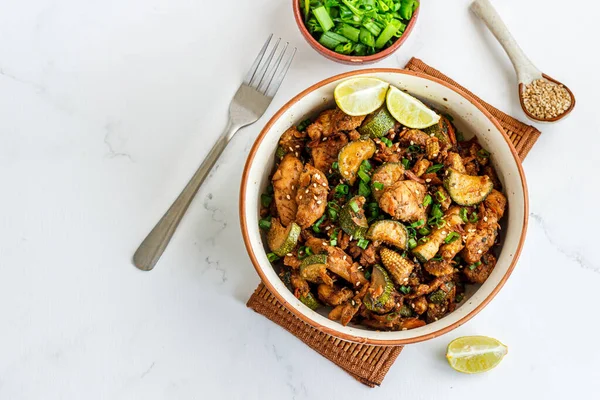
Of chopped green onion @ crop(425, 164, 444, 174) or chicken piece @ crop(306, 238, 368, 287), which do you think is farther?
chopped green onion @ crop(425, 164, 444, 174)

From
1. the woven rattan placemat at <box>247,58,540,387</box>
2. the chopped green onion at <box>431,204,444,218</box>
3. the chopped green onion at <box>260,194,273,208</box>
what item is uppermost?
the chopped green onion at <box>431,204,444,218</box>

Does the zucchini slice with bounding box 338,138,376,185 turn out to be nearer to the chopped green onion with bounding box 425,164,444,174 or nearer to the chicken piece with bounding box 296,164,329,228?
the chicken piece with bounding box 296,164,329,228

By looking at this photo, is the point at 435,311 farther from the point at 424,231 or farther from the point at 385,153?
the point at 385,153

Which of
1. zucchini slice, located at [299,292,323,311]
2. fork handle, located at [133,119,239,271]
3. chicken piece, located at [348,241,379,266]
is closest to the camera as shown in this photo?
chicken piece, located at [348,241,379,266]

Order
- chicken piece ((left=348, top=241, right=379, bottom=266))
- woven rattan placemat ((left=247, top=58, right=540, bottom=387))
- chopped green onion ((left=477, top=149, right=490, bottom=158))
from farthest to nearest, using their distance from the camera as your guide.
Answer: woven rattan placemat ((left=247, top=58, right=540, bottom=387))
chopped green onion ((left=477, top=149, right=490, bottom=158))
chicken piece ((left=348, top=241, right=379, bottom=266))

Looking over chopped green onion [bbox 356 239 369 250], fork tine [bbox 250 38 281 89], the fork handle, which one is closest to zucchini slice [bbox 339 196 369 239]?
chopped green onion [bbox 356 239 369 250]

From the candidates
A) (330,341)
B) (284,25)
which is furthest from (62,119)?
(330,341)

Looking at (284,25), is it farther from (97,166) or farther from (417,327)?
(417,327)

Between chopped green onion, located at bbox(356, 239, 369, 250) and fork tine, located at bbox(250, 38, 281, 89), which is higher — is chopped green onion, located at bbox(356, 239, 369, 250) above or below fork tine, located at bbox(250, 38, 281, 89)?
below
